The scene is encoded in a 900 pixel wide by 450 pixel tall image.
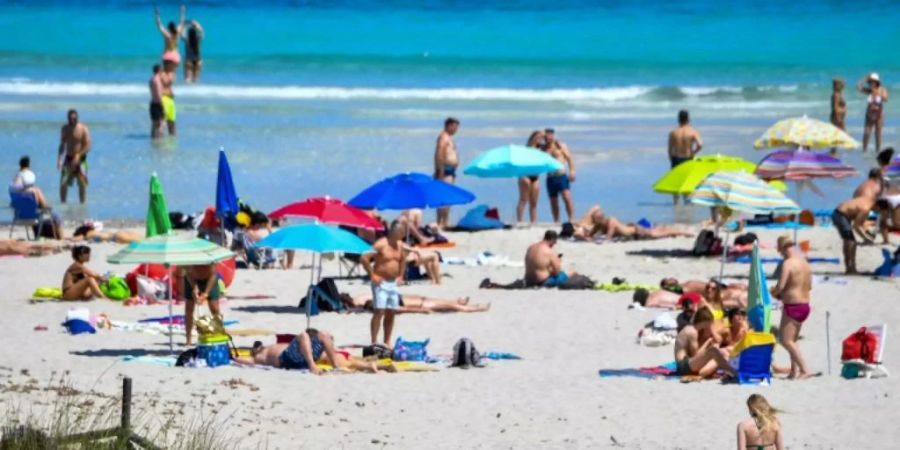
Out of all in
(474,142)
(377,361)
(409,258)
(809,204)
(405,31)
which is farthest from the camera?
(405,31)

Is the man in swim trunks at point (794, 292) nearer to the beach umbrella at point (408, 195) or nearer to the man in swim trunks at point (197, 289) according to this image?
the man in swim trunks at point (197, 289)

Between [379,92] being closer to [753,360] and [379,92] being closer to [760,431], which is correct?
[753,360]

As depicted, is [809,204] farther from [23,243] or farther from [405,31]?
[405,31]

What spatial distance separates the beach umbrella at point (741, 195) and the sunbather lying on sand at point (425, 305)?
2351 mm

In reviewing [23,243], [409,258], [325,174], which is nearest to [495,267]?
[409,258]

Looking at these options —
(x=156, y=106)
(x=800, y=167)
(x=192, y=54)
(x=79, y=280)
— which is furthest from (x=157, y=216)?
(x=192, y=54)

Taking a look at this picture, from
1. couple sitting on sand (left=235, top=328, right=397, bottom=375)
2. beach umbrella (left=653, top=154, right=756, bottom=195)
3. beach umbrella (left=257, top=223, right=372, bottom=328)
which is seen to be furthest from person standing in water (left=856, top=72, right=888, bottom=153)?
couple sitting on sand (left=235, top=328, right=397, bottom=375)

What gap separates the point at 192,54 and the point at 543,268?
26.1 m

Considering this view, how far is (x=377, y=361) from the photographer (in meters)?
14.1

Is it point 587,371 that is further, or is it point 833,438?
point 587,371

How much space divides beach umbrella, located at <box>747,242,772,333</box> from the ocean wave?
30052 millimetres

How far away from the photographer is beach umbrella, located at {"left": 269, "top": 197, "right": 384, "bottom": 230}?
1661 cm

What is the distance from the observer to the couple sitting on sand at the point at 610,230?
69.8 ft

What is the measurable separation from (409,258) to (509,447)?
7.26m
